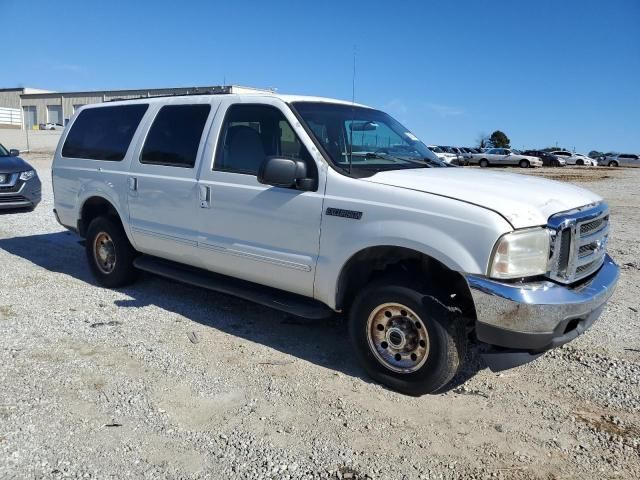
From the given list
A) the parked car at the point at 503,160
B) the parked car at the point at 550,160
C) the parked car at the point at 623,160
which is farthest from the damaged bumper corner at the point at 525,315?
the parked car at the point at 623,160

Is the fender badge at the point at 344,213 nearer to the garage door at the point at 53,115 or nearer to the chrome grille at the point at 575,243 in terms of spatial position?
the chrome grille at the point at 575,243

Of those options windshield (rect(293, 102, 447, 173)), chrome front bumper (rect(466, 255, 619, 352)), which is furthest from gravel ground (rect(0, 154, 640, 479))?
windshield (rect(293, 102, 447, 173))

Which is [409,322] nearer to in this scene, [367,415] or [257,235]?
[367,415]

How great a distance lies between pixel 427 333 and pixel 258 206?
1686 mm

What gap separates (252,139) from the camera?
4695 millimetres

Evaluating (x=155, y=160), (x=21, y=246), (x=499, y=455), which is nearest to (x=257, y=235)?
(x=155, y=160)

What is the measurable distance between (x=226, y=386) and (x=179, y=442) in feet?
2.39

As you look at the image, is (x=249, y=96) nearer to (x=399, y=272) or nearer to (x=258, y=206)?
(x=258, y=206)

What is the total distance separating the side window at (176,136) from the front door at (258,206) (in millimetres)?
273

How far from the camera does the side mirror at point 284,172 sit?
→ 157 inches

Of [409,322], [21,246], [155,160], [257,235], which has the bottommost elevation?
[21,246]

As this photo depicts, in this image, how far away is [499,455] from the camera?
3104 mm

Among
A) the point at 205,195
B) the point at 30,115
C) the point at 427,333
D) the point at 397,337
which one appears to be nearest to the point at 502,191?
the point at 427,333

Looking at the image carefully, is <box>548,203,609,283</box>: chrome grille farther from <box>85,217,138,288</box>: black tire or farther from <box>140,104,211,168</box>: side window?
<box>85,217,138,288</box>: black tire
